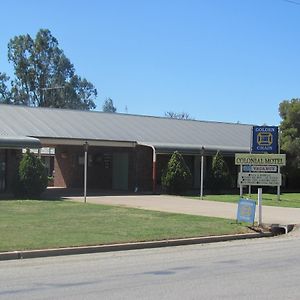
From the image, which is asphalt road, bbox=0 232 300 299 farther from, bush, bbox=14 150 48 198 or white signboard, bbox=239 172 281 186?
bush, bbox=14 150 48 198

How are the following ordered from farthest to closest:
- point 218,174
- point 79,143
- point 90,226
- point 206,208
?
point 218,174 < point 79,143 < point 206,208 < point 90,226

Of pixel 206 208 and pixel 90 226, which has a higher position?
pixel 206 208

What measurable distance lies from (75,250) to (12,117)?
64.1ft

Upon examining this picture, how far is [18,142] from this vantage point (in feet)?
83.9

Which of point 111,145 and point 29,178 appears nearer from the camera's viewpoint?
point 29,178

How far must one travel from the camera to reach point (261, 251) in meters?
12.7

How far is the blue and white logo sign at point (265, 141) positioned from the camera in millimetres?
23406

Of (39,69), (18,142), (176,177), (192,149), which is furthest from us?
(39,69)

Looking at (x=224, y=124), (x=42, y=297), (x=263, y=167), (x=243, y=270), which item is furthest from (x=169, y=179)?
(x=42, y=297)

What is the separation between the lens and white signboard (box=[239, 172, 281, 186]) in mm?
18375

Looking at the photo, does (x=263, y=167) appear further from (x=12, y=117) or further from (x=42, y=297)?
(x=12, y=117)

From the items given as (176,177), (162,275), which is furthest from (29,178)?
(162,275)

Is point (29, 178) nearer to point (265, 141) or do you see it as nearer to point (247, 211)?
point (265, 141)

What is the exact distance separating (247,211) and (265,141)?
7.53m
